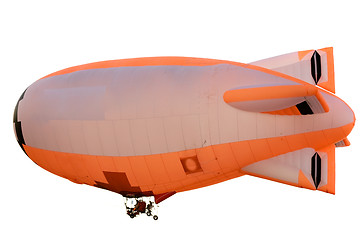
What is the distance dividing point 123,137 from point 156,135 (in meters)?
0.76

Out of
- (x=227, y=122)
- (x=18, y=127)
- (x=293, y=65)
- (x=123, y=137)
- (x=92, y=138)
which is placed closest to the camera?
(x=227, y=122)

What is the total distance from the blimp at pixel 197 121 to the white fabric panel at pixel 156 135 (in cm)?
2

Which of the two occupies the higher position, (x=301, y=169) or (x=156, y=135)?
(x=156, y=135)

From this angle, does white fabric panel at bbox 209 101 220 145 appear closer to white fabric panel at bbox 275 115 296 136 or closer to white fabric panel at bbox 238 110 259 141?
white fabric panel at bbox 238 110 259 141

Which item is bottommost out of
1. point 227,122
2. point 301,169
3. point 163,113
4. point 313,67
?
point 301,169

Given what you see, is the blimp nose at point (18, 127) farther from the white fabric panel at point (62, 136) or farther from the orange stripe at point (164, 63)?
the orange stripe at point (164, 63)

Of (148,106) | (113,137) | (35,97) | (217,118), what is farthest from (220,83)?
(35,97)

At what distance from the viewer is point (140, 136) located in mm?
6688

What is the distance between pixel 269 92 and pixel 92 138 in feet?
13.0

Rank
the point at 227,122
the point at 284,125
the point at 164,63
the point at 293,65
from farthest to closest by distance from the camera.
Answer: the point at 293,65 < the point at 164,63 < the point at 284,125 < the point at 227,122

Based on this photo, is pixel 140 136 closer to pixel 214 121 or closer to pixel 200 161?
pixel 200 161

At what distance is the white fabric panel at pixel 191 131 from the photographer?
6.50 meters

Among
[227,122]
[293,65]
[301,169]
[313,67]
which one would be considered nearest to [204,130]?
[227,122]

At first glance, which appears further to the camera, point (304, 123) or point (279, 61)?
point (279, 61)
